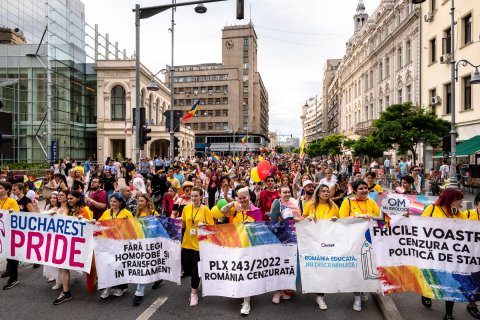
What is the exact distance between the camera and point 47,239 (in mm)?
5938

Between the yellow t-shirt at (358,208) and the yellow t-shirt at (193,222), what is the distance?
6.51 feet

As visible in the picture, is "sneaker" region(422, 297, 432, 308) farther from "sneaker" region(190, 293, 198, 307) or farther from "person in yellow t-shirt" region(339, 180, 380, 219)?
"sneaker" region(190, 293, 198, 307)

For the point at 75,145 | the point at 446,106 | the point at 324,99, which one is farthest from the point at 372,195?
→ the point at 324,99

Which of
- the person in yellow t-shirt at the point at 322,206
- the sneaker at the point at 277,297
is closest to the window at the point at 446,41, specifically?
the person in yellow t-shirt at the point at 322,206

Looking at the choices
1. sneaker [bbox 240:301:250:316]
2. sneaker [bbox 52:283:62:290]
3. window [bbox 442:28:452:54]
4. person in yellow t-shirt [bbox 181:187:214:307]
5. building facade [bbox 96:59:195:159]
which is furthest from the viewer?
building facade [bbox 96:59:195:159]

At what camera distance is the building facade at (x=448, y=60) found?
950 inches

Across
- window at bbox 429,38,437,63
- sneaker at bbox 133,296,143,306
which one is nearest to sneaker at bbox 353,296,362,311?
sneaker at bbox 133,296,143,306

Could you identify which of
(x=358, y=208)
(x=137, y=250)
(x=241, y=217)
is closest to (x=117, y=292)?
(x=137, y=250)

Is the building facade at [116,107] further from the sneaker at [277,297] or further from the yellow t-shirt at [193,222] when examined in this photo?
the sneaker at [277,297]

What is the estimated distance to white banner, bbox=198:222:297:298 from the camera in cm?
520

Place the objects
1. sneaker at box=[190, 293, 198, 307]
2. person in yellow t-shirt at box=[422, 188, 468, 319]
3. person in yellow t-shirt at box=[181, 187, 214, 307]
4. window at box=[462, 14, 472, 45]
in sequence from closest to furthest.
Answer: person in yellow t-shirt at box=[422, 188, 468, 319] < sneaker at box=[190, 293, 198, 307] < person in yellow t-shirt at box=[181, 187, 214, 307] < window at box=[462, 14, 472, 45]

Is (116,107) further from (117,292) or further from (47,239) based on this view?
(117,292)

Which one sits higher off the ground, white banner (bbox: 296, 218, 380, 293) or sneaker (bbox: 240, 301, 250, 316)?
white banner (bbox: 296, 218, 380, 293)

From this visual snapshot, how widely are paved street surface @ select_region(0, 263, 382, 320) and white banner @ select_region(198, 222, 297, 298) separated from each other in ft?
0.85
